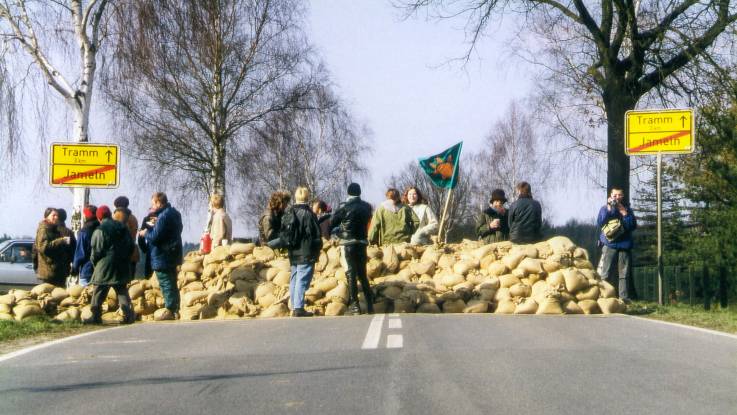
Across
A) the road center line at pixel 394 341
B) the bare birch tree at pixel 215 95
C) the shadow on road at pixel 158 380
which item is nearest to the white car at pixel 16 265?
the bare birch tree at pixel 215 95

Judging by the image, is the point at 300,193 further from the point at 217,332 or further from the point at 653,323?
the point at 653,323

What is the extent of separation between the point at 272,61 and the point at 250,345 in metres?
26.0

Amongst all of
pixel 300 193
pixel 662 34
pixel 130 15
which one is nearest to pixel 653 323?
pixel 300 193

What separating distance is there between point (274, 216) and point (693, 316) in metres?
6.26

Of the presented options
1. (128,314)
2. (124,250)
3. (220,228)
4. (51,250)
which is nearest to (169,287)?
(128,314)

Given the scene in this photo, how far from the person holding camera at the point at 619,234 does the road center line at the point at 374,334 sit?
16.6 feet

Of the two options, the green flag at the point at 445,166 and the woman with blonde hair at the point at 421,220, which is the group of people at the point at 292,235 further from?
the green flag at the point at 445,166

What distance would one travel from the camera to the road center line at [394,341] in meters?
9.75

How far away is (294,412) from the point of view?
6664 mm

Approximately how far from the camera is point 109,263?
14.4 meters

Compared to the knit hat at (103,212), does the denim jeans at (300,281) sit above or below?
below

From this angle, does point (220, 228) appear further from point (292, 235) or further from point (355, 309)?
point (355, 309)

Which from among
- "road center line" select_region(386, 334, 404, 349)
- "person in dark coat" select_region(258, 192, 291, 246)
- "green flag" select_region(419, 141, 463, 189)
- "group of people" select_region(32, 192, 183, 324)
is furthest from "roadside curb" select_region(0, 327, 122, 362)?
"green flag" select_region(419, 141, 463, 189)

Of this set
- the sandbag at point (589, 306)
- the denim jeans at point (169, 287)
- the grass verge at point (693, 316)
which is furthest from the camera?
the denim jeans at point (169, 287)
